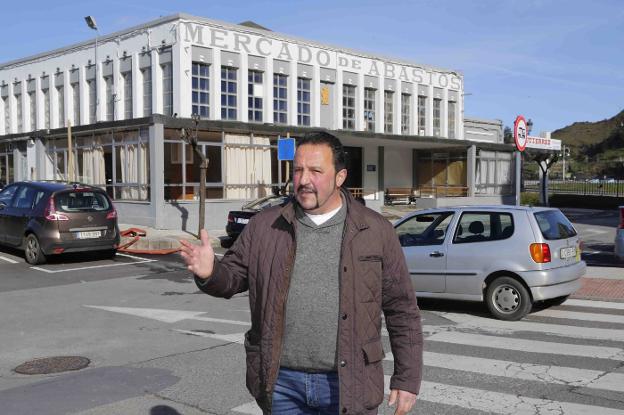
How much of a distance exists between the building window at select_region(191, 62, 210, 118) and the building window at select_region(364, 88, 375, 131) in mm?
10375

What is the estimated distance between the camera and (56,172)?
26.9 m

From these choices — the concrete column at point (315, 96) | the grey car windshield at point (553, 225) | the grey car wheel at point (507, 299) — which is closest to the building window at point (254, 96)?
the concrete column at point (315, 96)

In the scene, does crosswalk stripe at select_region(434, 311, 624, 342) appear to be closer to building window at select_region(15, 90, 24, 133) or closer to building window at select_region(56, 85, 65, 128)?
building window at select_region(56, 85, 65, 128)

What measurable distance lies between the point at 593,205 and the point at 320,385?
130 ft

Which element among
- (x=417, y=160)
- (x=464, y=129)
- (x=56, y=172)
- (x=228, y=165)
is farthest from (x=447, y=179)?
(x=56, y=172)

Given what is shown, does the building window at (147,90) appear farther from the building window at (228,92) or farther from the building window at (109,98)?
the building window at (228,92)

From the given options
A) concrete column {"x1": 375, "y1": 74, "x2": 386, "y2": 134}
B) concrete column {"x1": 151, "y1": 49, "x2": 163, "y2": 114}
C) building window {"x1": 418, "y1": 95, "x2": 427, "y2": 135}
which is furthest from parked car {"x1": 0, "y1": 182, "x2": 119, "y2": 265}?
building window {"x1": 418, "y1": 95, "x2": 427, "y2": 135}

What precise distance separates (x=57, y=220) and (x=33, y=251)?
0.99 m

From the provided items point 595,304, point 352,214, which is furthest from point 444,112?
point 352,214

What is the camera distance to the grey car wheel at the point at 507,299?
353 inches

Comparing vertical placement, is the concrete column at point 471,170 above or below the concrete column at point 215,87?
below

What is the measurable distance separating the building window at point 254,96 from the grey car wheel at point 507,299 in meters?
21.9

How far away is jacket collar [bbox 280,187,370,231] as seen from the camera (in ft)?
9.96

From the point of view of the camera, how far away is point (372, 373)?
3.00 m
